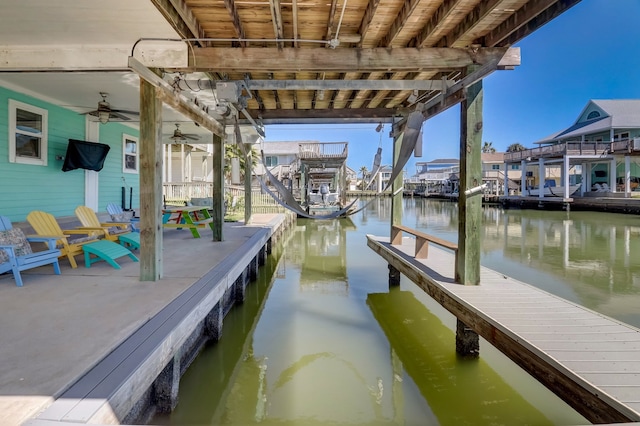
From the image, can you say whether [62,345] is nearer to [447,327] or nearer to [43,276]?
[43,276]

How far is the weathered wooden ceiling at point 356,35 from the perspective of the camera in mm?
3316

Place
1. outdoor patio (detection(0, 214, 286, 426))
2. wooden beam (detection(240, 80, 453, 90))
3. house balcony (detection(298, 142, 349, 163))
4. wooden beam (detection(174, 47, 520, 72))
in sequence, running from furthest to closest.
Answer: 1. house balcony (detection(298, 142, 349, 163))
2. wooden beam (detection(240, 80, 453, 90))
3. wooden beam (detection(174, 47, 520, 72))
4. outdoor patio (detection(0, 214, 286, 426))

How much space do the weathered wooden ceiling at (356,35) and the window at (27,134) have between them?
4.08 m

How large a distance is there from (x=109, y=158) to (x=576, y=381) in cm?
987

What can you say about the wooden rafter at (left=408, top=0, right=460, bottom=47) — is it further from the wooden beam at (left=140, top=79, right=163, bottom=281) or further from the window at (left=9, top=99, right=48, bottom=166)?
the window at (left=9, top=99, right=48, bottom=166)

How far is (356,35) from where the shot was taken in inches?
154

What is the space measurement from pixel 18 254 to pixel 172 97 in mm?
2658

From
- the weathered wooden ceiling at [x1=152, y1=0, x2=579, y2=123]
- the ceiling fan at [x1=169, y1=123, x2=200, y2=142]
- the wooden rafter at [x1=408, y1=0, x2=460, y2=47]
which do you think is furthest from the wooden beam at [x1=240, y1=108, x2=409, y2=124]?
the wooden rafter at [x1=408, y1=0, x2=460, y2=47]

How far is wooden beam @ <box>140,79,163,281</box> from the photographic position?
387cm

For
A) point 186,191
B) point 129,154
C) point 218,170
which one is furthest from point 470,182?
point 186,191

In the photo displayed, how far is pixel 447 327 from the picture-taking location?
500 centimetres

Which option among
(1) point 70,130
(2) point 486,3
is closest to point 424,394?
(2) point 486,3

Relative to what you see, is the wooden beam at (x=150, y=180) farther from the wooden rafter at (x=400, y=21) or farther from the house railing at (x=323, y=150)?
the house railing at (x=323, y=150)

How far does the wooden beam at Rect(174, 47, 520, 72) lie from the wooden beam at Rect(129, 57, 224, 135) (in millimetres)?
299
